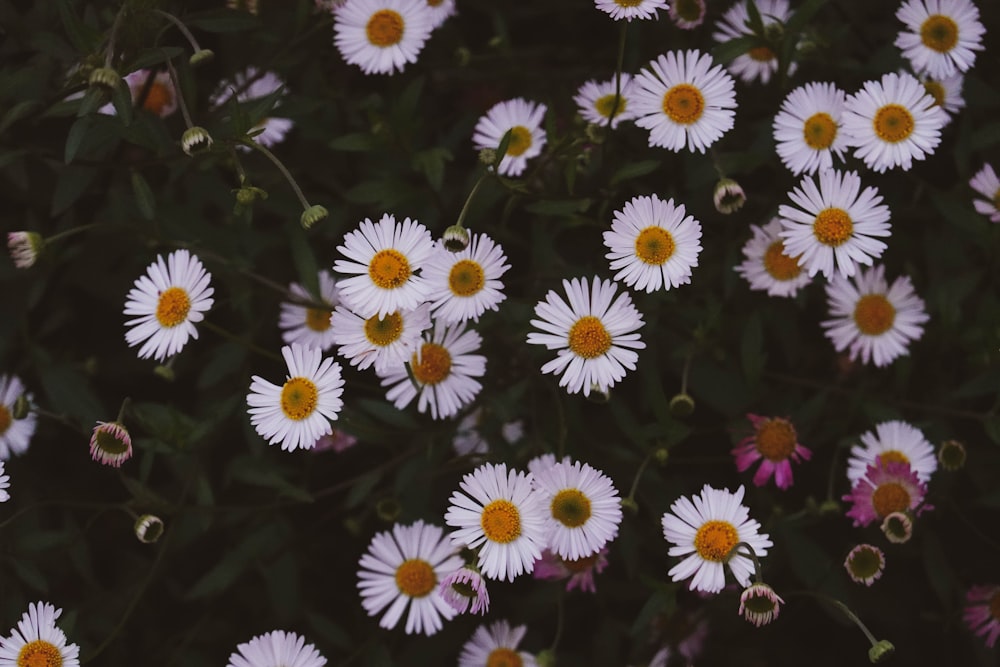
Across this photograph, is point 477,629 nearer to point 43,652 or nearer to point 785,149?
point 43,652

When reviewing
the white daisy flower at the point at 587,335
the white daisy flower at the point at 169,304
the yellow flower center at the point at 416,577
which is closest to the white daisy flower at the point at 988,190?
the white daisy flower at the point at 587,335

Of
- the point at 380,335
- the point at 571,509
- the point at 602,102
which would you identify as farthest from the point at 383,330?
the point at 602,102

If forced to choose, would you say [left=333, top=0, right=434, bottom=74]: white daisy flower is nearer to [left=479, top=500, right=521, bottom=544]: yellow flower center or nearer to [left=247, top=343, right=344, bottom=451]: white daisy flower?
[left=247, top=343, right=344, bottom=451]: white daisy flower

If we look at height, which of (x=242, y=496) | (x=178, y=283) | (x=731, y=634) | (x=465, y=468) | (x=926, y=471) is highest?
(x=178, y=283)

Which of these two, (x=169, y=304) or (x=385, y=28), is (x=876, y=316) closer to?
(x=385, y=28)

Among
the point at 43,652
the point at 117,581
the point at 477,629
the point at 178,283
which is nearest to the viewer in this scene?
the point at 43,652

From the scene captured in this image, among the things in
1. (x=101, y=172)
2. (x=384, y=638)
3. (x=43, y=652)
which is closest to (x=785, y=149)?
(x=384, y=638)

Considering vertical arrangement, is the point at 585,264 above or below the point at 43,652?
above
